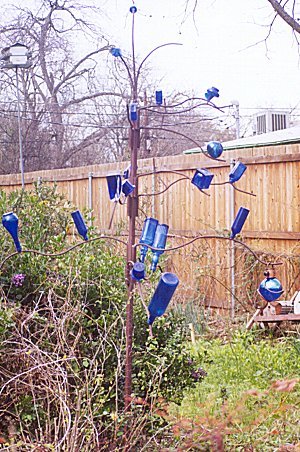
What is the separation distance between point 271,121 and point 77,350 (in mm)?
Answer: 9551

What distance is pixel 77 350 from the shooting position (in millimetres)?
2848

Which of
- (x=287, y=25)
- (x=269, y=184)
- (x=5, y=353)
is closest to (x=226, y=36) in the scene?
(x=287, y=25)

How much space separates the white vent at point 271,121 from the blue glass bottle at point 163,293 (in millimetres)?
9734

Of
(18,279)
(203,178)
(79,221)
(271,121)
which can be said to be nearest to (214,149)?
(203,178)

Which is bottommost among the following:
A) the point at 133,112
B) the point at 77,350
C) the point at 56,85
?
the point at 77,350

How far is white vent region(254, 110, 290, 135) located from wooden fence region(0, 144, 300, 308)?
13.2 ft

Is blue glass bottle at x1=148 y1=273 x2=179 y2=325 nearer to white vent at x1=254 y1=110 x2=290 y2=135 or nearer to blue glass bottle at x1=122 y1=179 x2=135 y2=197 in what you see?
blue glass bottle at x1=122 y1=179 x2=135 y2=197

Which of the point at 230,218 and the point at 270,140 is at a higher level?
the point at 270,140

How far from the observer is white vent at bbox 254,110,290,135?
11812 mm

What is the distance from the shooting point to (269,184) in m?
6.73

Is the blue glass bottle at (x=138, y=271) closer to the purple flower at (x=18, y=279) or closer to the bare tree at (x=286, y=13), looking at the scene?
the purple flower at (x=18, y=279)

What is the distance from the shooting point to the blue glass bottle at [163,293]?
222cm

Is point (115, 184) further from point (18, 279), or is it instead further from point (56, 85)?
point (56, 85)

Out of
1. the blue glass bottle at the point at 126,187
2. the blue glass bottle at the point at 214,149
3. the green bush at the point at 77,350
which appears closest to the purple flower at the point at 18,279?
the green bush at the point at 77,350
